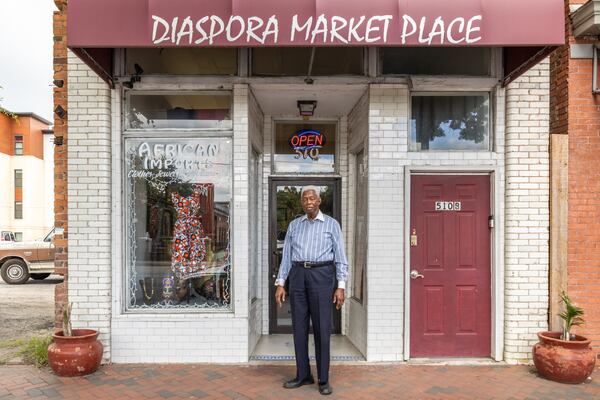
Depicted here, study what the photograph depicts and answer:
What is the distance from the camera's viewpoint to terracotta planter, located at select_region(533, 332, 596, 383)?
4.92 metres

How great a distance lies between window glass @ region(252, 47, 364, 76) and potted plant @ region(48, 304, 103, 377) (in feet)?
11.7

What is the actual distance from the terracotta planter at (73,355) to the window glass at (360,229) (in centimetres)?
325

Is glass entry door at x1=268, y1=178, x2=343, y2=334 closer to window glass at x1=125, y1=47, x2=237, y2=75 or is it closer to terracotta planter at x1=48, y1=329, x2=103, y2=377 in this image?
window glass at x1=125, y1=47, x2=237, y2=75

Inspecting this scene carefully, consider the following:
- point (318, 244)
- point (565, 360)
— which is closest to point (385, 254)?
point (318, 244)

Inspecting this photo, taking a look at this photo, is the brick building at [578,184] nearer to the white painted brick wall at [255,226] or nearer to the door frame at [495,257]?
the door frame at [495,257]

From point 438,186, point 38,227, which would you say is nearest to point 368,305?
point 438,186

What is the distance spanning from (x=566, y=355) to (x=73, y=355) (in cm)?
517

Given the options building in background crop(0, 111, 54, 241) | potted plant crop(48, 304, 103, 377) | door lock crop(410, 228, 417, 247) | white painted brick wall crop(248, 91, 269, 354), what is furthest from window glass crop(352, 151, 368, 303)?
building in background crop(0, 111, 54, 241)

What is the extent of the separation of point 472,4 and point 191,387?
15.5 ft

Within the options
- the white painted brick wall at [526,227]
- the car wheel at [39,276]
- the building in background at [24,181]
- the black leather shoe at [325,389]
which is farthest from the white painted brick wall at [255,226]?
the building in background at [24,181]

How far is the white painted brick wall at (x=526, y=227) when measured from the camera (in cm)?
557

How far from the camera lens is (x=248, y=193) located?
5.72m

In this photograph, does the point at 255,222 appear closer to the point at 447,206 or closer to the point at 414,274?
the point at 414,274

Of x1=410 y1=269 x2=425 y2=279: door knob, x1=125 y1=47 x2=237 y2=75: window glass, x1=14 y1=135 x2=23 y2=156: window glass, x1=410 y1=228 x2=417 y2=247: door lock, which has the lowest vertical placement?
x1=410 y1=269 x2=425 y2=279: door knob
